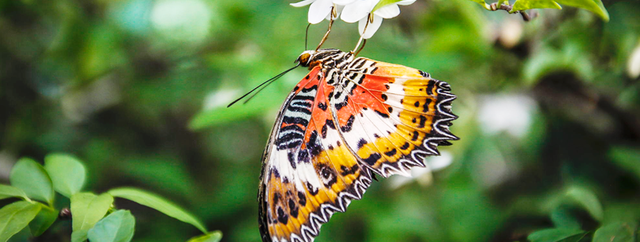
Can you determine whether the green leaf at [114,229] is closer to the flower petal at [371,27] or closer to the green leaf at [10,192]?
the green leaf at [10,192]

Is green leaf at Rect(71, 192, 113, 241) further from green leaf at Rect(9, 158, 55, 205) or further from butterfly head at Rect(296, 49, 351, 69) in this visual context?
butterfly head at Rect(296, 49, 351, 69)

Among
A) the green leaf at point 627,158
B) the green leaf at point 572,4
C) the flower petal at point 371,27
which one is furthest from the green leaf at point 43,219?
the green leaf at point 627,158

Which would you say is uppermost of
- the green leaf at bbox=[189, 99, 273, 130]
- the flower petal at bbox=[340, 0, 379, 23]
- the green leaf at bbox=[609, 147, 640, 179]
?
the green leaf at bbox=[189, 99, 273, 130]

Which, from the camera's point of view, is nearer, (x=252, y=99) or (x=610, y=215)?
(x=610, y=215)

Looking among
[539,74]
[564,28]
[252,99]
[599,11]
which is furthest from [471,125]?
[599,11]

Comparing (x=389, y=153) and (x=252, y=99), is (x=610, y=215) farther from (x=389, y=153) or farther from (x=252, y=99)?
(x=252, y=99)


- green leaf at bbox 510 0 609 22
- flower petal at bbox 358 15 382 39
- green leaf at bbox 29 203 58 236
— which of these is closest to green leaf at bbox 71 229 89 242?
green leaf at bbox 29 203 58 236

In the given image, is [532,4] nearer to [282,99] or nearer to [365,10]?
[365,10]
